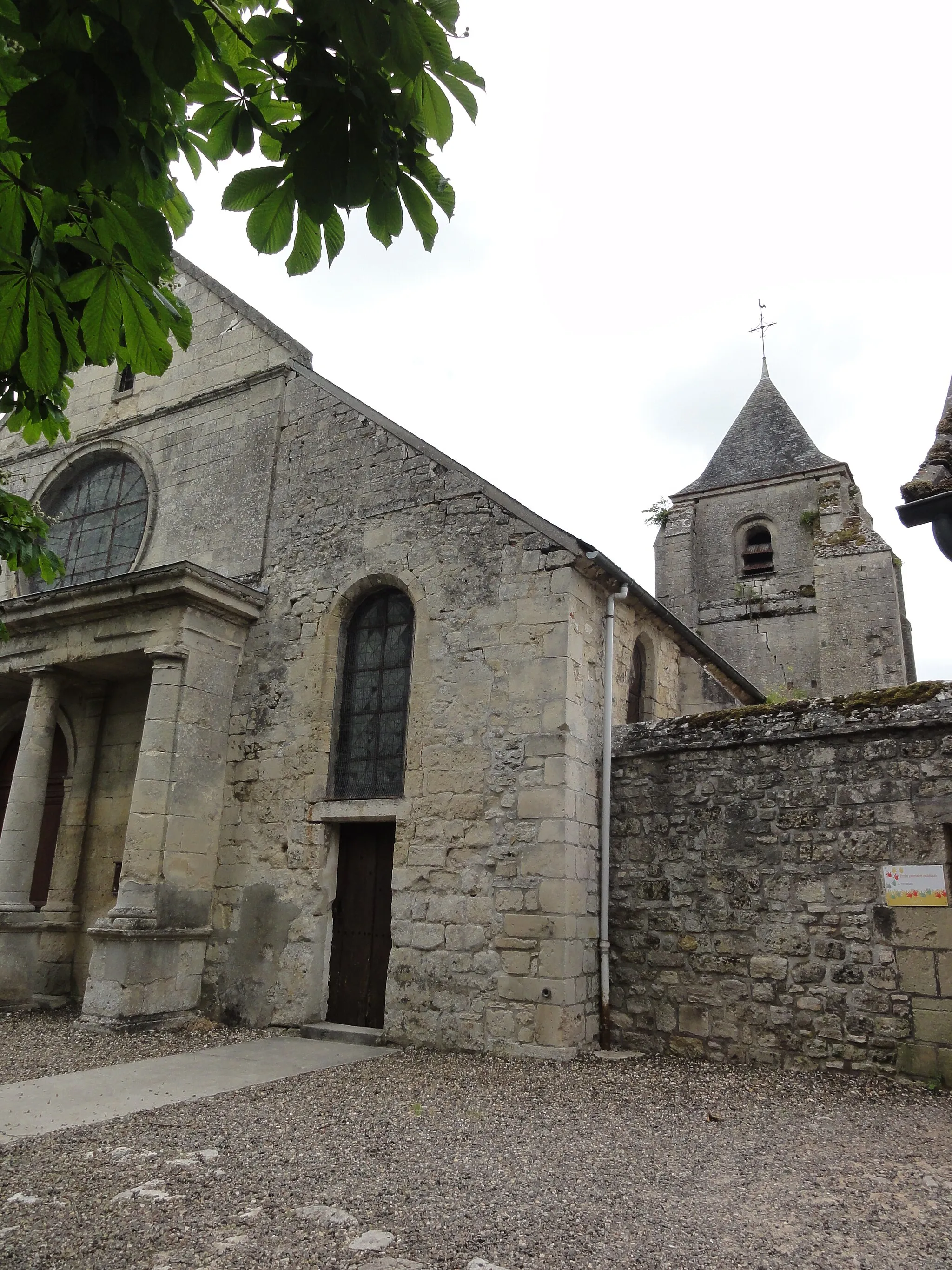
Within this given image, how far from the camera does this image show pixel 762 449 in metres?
25.3

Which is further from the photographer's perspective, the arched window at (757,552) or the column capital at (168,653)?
the arched window at (757,552)

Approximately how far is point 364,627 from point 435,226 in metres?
7.03

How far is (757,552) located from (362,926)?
17.8 m

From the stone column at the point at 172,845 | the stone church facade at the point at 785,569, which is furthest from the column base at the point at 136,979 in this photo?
the stone church facade at the point at 785,569

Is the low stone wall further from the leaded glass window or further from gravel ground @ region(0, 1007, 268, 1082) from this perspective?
the leaded glass window

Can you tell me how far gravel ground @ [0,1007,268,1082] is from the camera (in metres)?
6.71

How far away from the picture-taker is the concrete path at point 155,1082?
17.4ft

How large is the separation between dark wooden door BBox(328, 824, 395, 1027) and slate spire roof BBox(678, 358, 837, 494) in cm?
1854

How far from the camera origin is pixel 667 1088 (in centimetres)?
620

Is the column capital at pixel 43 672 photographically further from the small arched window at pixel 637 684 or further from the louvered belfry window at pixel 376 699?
the small arched window at pixel 637 684

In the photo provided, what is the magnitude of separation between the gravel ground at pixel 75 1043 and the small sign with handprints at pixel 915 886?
549cm

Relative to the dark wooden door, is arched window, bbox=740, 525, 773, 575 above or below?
above

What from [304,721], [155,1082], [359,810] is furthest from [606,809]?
[155,1082]

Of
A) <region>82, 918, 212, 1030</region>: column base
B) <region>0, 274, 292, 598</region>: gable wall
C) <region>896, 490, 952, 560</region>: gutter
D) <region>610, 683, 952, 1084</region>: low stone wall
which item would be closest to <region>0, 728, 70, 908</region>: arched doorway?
<region>0, 274, 292, 598</region>: gable wall
